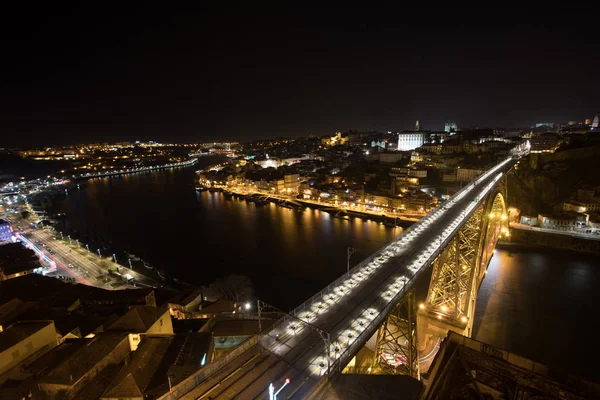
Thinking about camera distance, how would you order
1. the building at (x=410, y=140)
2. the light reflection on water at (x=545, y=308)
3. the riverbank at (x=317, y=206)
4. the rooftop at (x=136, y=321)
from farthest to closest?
the building at (x=410, y=140) < the riverbank at (x=317, y=206) < the light reflection on water at (x=545, y=308) < the rooftop at (x=136, y=321)

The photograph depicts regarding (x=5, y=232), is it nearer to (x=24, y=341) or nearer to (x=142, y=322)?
(x=24, y=341)

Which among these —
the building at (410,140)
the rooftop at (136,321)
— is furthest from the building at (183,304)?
the building at (410,140)

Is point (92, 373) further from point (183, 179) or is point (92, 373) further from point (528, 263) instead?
point (183, 179)

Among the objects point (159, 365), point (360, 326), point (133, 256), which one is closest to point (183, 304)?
point (159, 365)

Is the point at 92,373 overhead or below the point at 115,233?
overhead

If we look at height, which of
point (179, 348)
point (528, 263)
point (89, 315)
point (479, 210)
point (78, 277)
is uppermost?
point (479, 210)

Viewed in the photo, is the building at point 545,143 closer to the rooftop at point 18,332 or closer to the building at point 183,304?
the building at point 183,304

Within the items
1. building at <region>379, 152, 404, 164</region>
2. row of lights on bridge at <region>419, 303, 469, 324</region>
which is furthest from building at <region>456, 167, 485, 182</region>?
row of lights on bridge at <region>419, 303, 469, 324</region>

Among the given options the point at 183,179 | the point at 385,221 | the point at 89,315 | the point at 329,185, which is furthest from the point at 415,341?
the point at 183,179
